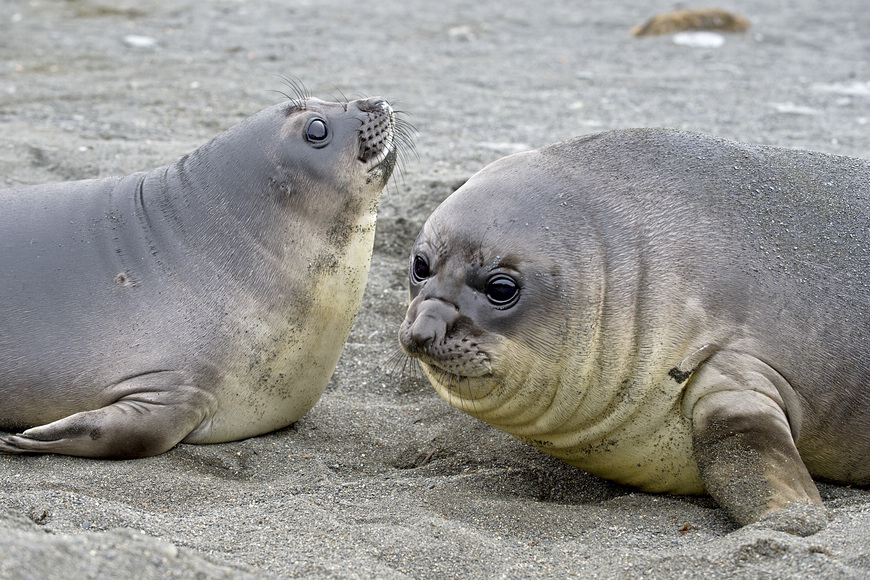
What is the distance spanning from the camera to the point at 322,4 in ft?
41.0

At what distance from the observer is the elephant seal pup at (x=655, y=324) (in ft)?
9.98

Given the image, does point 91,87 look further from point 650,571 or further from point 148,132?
point 650,571

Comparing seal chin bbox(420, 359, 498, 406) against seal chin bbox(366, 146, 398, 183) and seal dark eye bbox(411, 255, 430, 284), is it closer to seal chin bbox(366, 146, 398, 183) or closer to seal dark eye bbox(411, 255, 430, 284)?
seal dark eye bbox(411, 255, 430, 284)

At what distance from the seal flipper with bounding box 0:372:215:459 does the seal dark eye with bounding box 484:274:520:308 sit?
1.30 m

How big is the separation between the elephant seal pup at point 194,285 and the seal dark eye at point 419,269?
818 millimetres

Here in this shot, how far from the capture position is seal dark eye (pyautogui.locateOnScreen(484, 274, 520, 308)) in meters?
3.07

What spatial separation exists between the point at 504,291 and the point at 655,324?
495 millimetres

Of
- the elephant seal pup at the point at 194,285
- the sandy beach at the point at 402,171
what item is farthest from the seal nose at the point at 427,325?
the elephant seal pup at the point at 194,285

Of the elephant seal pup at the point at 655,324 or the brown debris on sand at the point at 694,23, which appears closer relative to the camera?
the elephant seal pup at the point at 655,324

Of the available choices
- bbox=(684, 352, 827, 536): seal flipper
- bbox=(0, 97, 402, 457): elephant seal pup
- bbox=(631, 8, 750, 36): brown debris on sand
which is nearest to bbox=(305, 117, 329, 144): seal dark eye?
bbox=(0, 97, 402, 457): elephant seal pup

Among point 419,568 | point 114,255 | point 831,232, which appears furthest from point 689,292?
point 114,255

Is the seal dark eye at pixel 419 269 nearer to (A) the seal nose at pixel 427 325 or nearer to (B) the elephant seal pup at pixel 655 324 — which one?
(B) the elephant seal pup at pixel 655 324

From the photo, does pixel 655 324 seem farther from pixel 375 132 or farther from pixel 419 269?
pixel 375 132

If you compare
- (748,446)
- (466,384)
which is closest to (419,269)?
(466,384)
